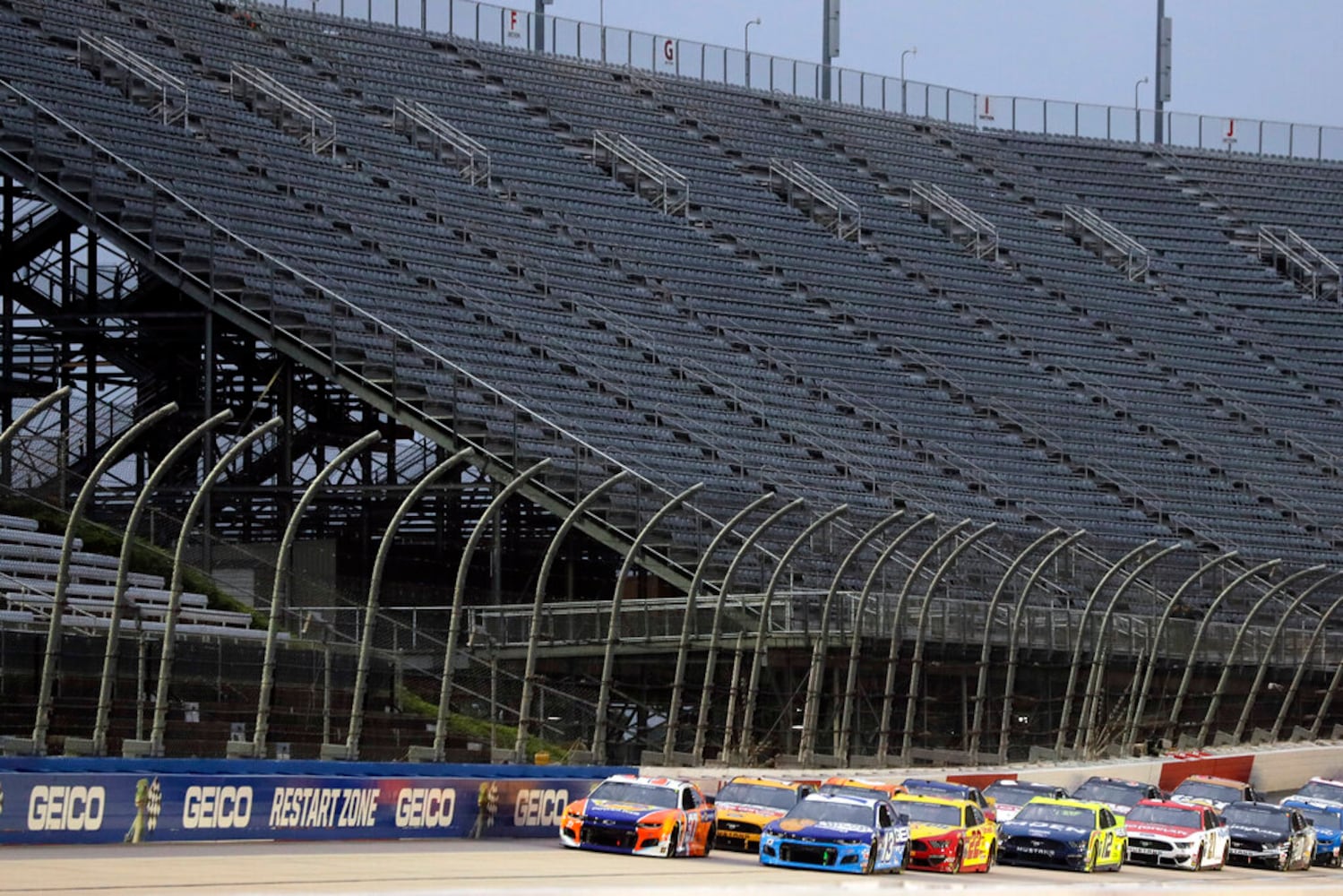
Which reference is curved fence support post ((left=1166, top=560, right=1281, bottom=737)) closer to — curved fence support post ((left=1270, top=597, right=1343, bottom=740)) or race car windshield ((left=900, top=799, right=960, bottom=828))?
curved fence support post ((left=1270, top=597, right=1343, bottom=740))

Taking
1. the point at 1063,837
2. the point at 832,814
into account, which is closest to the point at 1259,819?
the point at 1063,837

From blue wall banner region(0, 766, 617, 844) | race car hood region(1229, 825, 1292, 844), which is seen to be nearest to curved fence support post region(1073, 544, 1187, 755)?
race car hood region(1229, 825, 1292, 844)

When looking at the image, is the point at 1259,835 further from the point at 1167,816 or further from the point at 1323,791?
the point at 1323,791

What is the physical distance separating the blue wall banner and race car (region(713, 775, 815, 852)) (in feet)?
6.42

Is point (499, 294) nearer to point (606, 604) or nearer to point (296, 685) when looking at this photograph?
point (606, 604)

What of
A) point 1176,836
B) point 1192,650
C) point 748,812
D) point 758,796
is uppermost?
point 758,796

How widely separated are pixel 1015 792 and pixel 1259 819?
415cm

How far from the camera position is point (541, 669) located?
4559cm

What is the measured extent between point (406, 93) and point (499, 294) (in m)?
12.8

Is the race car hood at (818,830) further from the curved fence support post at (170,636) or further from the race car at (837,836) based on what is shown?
the curved fence support post at (170,636)

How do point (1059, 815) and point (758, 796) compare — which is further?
point (1059, 815)

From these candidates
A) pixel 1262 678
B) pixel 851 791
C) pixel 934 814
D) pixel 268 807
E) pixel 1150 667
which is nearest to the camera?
pixel 268 807

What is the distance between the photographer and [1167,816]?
1438 inches

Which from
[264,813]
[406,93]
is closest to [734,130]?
[406,93]
